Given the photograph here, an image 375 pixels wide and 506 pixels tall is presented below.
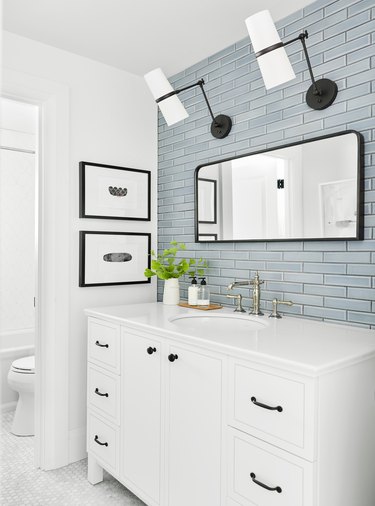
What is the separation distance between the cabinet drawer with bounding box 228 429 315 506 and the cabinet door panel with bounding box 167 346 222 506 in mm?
86

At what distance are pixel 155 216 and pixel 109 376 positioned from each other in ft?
3.70

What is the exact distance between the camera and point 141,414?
Result: 1844mm

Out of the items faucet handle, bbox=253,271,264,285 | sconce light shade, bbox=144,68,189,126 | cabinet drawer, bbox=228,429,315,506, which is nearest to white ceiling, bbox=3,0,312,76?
sconce light shade, bbox=144,68,189,126

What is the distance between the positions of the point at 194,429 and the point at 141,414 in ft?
1.17

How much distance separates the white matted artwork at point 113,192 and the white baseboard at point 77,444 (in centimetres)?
124

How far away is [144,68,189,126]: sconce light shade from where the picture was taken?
215 cm

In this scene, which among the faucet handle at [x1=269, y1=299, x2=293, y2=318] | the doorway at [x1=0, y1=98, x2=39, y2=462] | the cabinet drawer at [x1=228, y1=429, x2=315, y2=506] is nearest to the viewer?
the cabinet drawer at [x1=228, y1=429, x2=315, y2=506]

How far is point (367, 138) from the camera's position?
1.69 metres

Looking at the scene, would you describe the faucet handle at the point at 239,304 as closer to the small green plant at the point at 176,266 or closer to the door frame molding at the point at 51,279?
the small green plant at the point at 176,266

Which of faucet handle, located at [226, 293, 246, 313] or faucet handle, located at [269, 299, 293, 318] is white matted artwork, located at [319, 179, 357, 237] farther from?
faucet handle, located at [226, 293, 246, 313]

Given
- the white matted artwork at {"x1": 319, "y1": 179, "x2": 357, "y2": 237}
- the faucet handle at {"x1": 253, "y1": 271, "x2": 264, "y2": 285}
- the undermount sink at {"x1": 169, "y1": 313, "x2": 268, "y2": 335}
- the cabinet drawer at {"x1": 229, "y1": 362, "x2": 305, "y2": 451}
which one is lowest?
the cabinet drawer at {"x1": 229, "y1": 362, "x2": 305, "y2": 451}

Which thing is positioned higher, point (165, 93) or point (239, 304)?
point (165, 93)

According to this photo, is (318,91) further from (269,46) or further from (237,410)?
(237,410)

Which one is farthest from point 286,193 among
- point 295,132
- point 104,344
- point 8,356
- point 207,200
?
point 8,356
